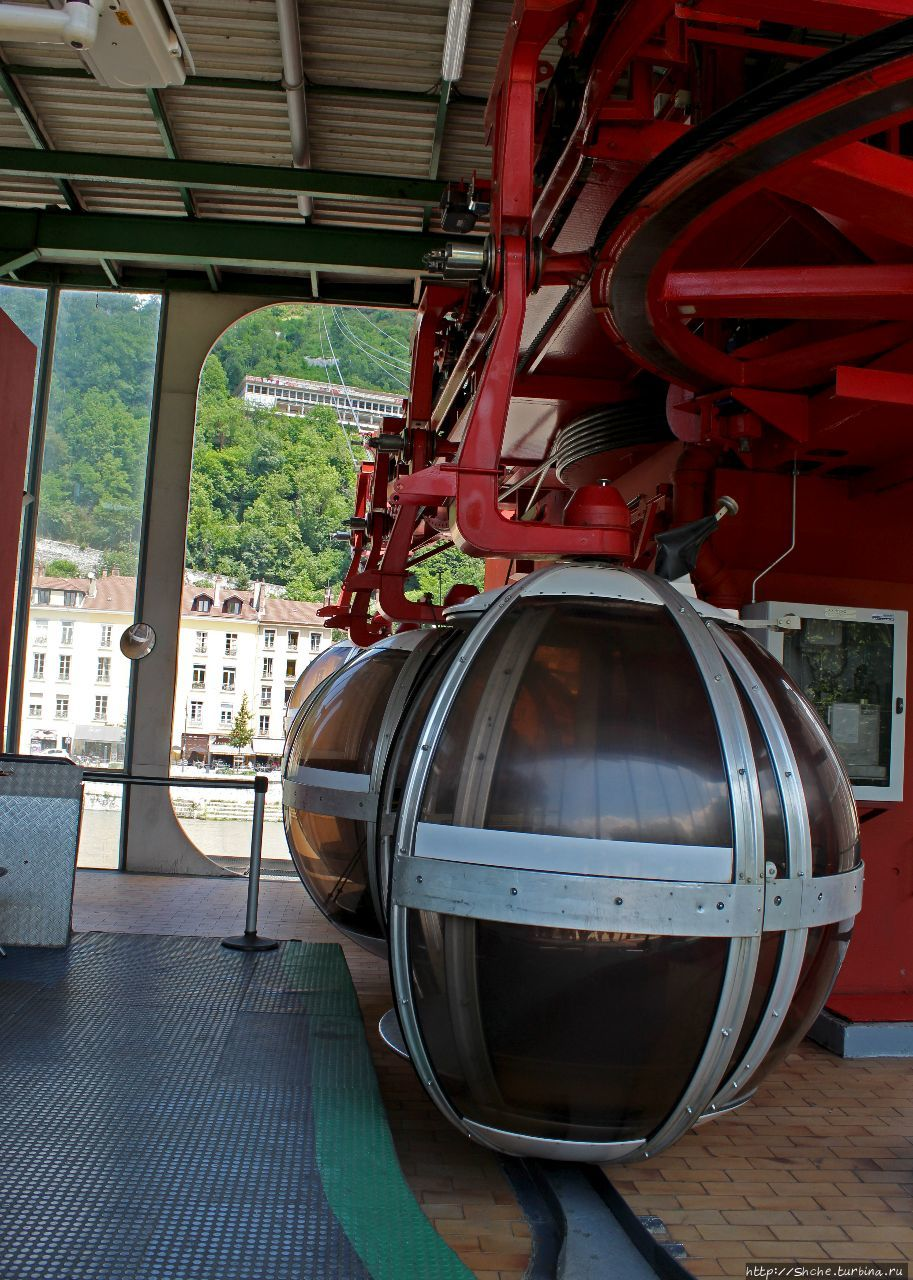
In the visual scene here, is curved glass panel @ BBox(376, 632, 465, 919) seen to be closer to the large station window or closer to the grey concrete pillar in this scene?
the grey concrete pillar

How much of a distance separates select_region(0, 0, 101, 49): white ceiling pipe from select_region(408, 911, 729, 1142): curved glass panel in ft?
9.90

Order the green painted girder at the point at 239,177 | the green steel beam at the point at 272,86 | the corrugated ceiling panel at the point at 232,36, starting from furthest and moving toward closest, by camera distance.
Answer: the green painted girder at the point at 239,177
the green steel beam at the point at 272,86
the corrugated ceiling panel at the point at 232,36

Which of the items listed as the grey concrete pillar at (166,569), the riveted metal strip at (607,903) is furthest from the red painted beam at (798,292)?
the grey concrete pillar at (166,569)

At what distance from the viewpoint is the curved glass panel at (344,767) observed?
173 inches

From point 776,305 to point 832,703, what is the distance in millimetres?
2036

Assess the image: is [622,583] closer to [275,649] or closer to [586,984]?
[586,984]

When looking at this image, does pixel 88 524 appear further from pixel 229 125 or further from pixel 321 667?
pixel 229 125

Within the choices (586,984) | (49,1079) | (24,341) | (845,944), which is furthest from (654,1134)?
(24,341)

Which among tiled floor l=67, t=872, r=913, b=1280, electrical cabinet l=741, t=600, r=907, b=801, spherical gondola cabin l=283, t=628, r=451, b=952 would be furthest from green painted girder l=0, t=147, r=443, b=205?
tiled floor l=67, t=872, r=913, b=1280

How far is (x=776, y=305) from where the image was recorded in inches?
139

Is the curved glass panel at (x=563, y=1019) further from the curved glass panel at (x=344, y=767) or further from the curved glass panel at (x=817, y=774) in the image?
the curved glass panel at (x=344, y=767)

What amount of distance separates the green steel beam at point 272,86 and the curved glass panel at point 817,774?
6.28 metres

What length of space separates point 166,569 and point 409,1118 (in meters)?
8.13

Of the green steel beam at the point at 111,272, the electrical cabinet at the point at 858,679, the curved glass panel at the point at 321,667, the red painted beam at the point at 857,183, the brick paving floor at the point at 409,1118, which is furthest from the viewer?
the green steel beam at the point at 111,272
